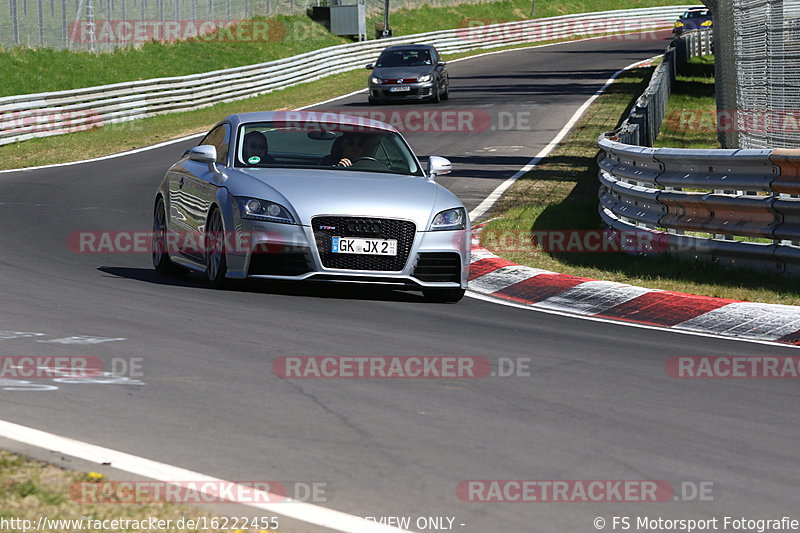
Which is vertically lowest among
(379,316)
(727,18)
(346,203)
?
(379,316)

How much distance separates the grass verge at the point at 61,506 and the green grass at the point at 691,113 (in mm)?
18020

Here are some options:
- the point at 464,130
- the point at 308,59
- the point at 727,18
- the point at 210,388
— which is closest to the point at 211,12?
the point at 308,59

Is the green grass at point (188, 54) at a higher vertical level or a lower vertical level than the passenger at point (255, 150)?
higher

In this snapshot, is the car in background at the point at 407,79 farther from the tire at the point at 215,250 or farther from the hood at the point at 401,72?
the tire at the point at 215,250

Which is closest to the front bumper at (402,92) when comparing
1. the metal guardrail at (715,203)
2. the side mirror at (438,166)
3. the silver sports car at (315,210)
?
the metal guardrail at (715,203)

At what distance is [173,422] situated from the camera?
231 inches

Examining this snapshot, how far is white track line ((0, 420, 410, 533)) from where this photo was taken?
14.8 ft

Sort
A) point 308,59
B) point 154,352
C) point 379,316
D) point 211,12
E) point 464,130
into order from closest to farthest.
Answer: point 154,352, point 379,316, point 464,130, point 308,59, point 211,12

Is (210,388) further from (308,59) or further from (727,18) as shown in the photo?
(308,59)

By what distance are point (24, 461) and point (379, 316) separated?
4784 millimetres

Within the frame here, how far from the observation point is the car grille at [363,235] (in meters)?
10.3

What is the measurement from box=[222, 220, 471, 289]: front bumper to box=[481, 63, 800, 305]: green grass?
6.48 feet

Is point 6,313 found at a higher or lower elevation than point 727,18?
lower

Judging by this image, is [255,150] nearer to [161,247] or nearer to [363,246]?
[161,247]
